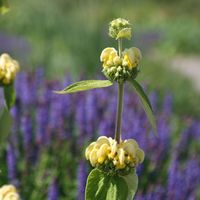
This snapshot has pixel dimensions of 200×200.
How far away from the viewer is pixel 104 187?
3.87 ft

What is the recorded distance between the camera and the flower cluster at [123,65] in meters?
1.15

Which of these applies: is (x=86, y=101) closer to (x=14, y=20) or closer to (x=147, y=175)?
(x=147, y=175)

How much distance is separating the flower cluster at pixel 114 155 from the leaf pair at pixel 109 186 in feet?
0.08

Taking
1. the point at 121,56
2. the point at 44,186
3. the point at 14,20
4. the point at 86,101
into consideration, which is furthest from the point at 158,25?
the point at 121,56

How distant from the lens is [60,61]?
247 inches

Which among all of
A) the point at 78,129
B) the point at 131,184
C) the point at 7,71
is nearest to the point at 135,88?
the point at 131,184

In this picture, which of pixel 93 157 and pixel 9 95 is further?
pixel 9 95

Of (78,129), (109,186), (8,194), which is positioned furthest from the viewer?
(78,129)

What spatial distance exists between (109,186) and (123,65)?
0.22 m

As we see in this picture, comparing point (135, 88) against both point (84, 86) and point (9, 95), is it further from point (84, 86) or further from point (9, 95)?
point (9, 95)

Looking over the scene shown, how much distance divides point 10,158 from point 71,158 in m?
0.40

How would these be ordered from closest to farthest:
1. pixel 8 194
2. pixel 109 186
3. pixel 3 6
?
pixel 8 194, pixel 109 186, pixel 3 6

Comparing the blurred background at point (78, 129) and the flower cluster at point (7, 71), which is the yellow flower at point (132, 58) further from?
the blurred background at point (78, 129)

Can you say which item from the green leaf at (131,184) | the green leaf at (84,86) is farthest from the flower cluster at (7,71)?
the green leaf at (131,184)
